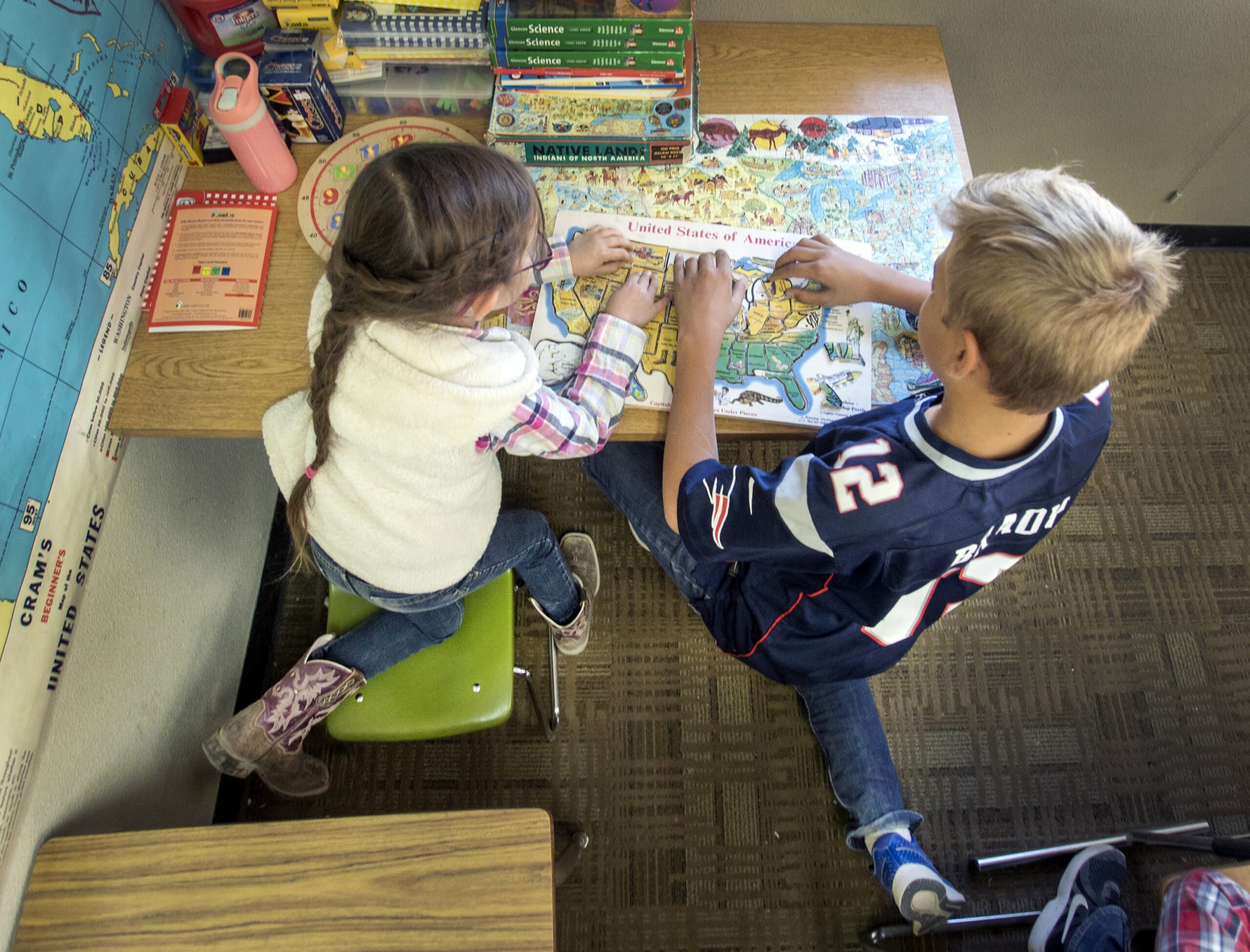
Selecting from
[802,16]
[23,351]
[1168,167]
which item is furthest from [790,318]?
[1168,167]

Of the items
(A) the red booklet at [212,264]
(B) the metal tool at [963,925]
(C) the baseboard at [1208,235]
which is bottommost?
(B) the metal tool at [963,925]

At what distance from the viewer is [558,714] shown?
1.63 m

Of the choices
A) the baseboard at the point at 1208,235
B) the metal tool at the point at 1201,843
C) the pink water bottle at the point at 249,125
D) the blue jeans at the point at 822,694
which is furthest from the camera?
the baseboard at the point at 1208,235

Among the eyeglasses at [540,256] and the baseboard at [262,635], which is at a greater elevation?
the eyeglasses at [540,256]

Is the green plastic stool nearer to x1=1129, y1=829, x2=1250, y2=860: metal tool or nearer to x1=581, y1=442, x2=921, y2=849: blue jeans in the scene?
x1=581, y1=442, x2=921, y2=849: blue jeans

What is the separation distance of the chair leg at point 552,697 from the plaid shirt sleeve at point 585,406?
27.8 inches

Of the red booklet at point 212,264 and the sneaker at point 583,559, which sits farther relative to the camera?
the sneaker at point 583,559

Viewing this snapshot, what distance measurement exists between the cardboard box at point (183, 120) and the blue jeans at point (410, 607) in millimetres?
632

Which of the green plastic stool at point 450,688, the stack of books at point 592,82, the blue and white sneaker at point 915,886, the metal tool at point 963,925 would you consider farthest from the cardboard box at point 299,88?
the metal tool at point 963,925

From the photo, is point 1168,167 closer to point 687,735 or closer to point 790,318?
point 790,318

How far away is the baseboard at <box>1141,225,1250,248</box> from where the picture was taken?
1.98 meters

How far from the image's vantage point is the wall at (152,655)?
1.02m

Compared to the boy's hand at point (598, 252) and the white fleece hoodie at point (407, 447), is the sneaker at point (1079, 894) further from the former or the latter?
the boy's hand at point (598, 252)

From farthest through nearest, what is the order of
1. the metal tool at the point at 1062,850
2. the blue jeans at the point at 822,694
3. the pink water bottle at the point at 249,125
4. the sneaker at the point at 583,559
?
the sneaker at the point at 583,559 < the metal tool at the point at 1062,850 < the blue jeans at the point at 822,694 < the pink water bottle at the point at 249,125
